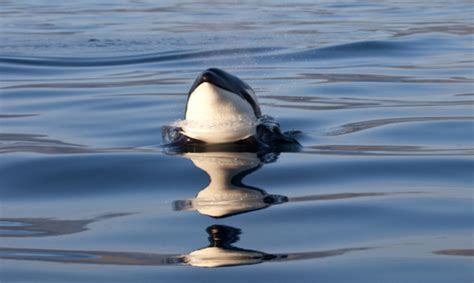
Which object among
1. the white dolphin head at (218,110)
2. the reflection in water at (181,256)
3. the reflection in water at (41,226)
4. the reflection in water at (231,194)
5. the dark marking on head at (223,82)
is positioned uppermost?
the dark marking on head at (223,82)

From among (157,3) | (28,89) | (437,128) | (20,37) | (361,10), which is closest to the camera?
(437,128)

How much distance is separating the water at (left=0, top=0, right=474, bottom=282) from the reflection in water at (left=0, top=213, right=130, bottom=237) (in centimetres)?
1

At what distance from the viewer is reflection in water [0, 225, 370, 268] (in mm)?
5363

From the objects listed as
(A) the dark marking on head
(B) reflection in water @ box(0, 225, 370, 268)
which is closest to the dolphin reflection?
(A) the dark marking on head

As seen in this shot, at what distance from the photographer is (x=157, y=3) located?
2912cm

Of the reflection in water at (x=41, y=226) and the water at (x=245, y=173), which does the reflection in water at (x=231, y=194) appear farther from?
the reflection in water at (x=41, y=226)

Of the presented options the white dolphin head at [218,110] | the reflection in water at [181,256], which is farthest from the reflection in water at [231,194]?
the reflection in water at [181,256]

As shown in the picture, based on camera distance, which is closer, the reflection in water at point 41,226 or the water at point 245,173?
the water at point 245,173

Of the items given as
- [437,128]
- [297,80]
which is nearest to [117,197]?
[437,128]

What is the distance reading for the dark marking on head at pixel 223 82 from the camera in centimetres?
811

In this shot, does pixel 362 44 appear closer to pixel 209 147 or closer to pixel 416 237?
pixel 209 147

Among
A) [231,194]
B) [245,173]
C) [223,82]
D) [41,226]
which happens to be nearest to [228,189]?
[231,194]

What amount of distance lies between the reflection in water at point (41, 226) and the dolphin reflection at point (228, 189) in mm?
489

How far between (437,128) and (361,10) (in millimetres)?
16654
